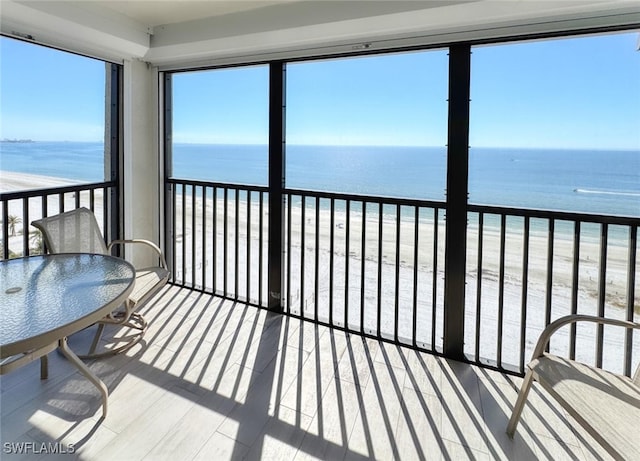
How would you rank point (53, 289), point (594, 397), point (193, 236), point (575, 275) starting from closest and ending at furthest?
point (594, 397) → point (53, 289) → point (575, 275) → point (193, 236)

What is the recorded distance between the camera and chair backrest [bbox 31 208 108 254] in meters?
2.27

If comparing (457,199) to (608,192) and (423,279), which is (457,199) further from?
(423,279)

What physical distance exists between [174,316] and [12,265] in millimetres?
1111

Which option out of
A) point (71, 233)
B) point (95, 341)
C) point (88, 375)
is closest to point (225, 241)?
point (71, 233)

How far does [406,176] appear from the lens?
11.1 feet

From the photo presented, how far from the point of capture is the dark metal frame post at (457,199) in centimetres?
225

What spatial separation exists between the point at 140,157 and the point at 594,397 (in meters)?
3.61

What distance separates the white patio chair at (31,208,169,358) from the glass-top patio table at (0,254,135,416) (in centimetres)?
20

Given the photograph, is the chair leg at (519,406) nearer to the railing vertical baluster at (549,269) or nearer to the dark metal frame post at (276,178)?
the railing vertical baluster at (549,269)

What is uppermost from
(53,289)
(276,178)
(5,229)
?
(276,178)

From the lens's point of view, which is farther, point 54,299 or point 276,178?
point 276,178

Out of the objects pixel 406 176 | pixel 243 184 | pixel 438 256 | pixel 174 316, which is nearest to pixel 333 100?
pixel 406 176

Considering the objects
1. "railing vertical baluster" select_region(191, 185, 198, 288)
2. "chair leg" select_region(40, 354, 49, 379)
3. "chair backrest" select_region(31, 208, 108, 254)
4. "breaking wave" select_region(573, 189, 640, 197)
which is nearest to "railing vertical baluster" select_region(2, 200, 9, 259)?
"chair backrest" select_region(31, 208, 108, 254)

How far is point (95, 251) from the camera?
258cm
